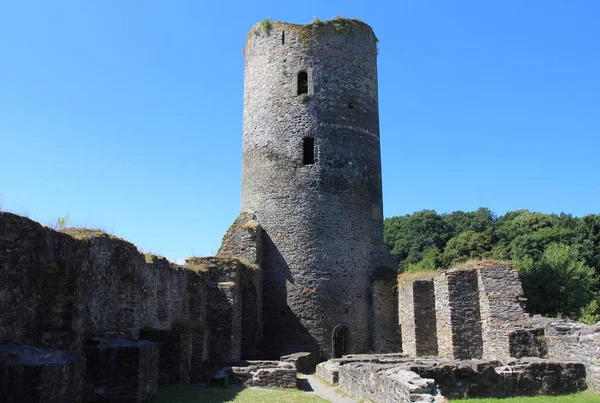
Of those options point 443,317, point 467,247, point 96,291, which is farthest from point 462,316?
point 467,247

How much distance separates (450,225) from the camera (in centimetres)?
4716

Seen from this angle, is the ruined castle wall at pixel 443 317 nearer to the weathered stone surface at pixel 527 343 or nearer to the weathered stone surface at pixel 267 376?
the weathered stone surface at pixel 527 343

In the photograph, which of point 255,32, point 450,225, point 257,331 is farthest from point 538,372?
point 450,225

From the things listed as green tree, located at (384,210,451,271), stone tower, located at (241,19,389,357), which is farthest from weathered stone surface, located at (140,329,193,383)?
green tree, located at (384,210,451,271)

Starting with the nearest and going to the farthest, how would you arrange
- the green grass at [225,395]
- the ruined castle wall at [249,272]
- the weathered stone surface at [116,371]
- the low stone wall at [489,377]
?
the weathered stone surface at [116,371] < the green grass at [225,395] < the low stone wall at [489,377] < the ruined castle wall at [249,272]

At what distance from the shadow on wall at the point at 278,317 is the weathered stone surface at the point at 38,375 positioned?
39.6 ft

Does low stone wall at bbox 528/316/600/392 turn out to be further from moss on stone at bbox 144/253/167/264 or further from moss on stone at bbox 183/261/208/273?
moss on stone at bbox 144/253/167/264

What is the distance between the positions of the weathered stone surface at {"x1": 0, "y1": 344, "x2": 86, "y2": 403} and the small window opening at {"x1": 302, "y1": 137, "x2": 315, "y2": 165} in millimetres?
13903

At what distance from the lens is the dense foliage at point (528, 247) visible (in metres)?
21.5

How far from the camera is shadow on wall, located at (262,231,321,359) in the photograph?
19000mm

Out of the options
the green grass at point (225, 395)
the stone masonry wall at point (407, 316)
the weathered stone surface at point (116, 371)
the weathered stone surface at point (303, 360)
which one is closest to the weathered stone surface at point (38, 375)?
the weathered stone surface at point (116, 371)

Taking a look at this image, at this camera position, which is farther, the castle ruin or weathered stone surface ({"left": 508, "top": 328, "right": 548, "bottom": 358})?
weathered stone surface ({"left": 508, "top": 328, "right": 548, "bottom": 358})

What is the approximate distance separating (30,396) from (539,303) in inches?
751

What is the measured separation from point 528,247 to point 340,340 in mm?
22212
